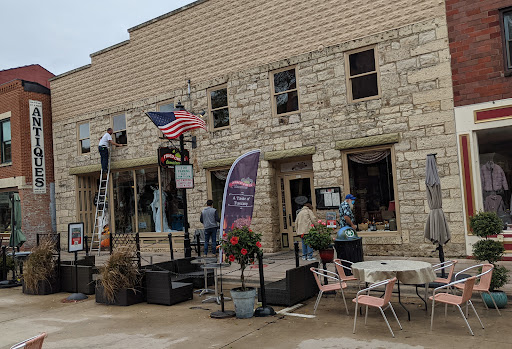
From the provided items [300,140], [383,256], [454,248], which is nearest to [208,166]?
[300,140]

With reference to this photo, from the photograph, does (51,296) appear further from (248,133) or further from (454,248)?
(454,248)

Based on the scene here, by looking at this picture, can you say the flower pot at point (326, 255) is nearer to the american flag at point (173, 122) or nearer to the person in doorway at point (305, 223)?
the person in doorway at point (305, 223)

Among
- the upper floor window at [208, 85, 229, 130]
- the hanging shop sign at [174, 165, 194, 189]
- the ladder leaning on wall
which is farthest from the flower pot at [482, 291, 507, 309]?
the ladder leaning on wall

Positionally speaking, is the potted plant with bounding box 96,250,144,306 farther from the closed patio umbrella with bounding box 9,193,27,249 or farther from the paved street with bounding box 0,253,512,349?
the closed patio umbrella with bounding box 9,193,27,249

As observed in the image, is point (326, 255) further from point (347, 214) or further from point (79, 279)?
point (79, 279)

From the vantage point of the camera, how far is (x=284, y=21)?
43.7 ft

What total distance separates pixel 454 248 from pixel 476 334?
5402 millimetres

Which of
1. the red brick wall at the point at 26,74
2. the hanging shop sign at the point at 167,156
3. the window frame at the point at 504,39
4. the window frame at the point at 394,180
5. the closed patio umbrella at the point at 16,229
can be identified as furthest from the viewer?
the red brick wall at the point at 26,74

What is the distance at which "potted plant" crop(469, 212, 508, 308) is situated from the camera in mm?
6770

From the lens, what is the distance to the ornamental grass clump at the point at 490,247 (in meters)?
6.78

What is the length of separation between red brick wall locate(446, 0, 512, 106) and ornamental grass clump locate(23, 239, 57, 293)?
33.4 feet

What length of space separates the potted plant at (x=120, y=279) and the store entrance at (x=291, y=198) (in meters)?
6.01

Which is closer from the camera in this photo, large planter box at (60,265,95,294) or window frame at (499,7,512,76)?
large planter box at (60,265,95,294)

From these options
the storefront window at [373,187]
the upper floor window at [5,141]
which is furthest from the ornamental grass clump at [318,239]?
the upper floor window at [5,141]
